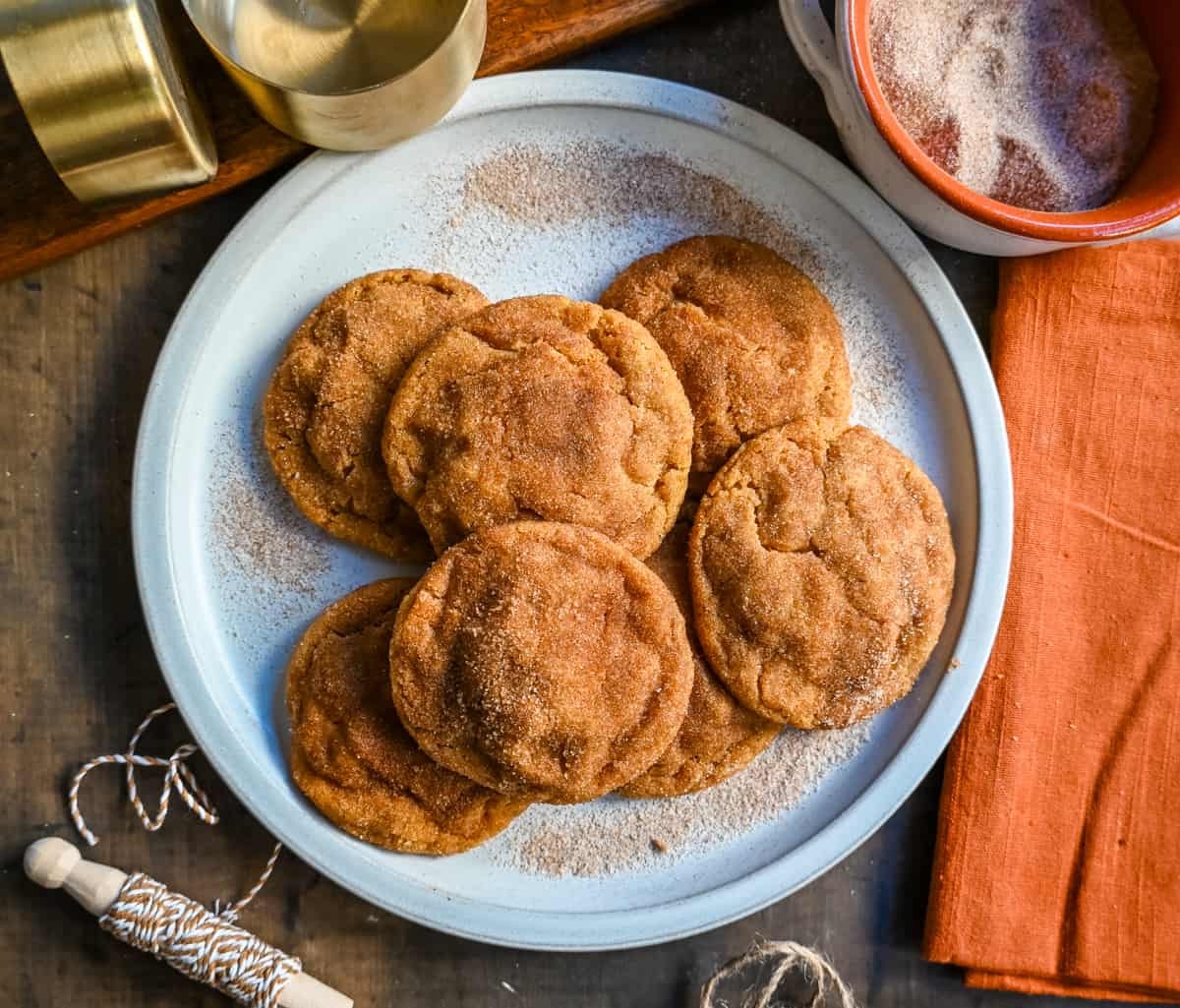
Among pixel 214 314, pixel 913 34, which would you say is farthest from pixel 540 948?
pixel 913 34

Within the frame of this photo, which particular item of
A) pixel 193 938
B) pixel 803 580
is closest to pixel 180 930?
pixel 193 938

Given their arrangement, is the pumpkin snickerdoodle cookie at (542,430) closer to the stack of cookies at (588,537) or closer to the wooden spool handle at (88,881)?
the stack of cookies at (588,537)

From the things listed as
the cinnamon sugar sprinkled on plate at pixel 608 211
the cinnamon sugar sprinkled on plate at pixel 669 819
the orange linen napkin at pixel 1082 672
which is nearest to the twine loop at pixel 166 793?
the cinnamon sugar sprinkled on plate at pixel 669 819

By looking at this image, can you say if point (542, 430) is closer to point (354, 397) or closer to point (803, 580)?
point (354, 397)

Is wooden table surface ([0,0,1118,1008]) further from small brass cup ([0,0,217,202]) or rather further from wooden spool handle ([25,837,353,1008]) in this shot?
small brass cup ([0,0,217,202])

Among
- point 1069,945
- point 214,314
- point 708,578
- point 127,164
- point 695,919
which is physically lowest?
point 1069,945

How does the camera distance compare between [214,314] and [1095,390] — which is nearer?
[214,314]

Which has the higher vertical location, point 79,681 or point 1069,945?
point 79,681

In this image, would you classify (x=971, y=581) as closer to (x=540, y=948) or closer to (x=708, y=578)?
(x=708, y=578)
